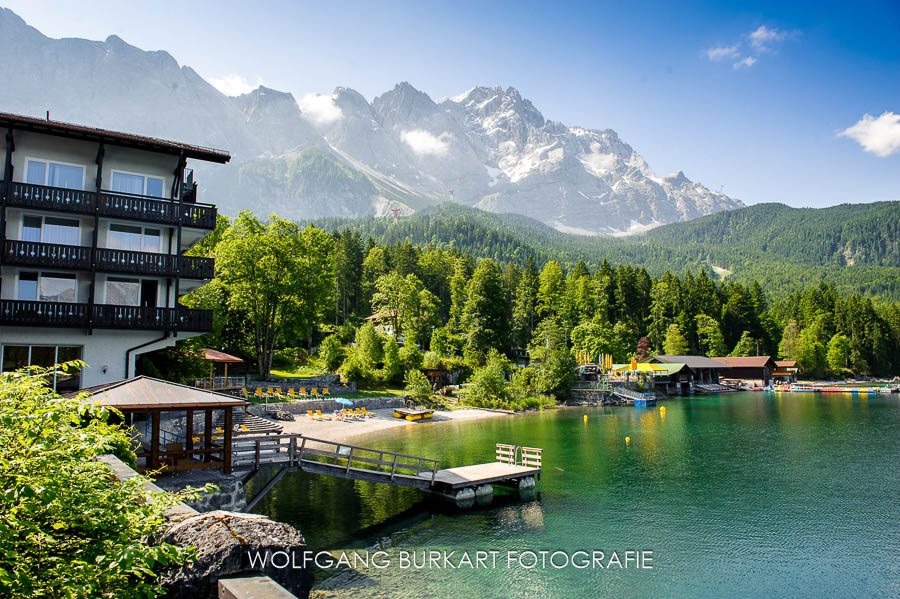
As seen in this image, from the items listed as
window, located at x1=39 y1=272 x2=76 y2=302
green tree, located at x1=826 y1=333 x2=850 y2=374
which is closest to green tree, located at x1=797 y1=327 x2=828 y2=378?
green tree, located at x1=826 y1=333 x2=850 y2=374

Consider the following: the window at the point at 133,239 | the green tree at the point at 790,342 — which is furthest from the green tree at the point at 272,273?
the green tree at the point at 790,342

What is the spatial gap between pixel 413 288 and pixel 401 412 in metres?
34.2

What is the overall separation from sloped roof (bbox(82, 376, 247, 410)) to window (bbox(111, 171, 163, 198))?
12239 millimetres

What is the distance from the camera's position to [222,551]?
656cm

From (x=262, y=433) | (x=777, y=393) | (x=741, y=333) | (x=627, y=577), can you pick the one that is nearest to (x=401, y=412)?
(x=262, y=433)

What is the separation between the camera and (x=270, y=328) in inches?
2052

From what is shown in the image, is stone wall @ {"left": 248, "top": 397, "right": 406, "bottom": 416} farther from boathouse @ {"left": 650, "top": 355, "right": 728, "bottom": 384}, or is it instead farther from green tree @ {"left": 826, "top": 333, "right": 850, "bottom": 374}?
green tree @ {"left": 826, "top": 333, "right": 850, "bottom": 374}

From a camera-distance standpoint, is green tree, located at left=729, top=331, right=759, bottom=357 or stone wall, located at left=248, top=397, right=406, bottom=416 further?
green tree, located at left=729, top=331, right=759, bottom=357

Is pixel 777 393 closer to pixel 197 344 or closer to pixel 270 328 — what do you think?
pixel 270 328

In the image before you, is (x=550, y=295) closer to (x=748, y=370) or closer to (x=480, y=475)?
(x=748, y=370)

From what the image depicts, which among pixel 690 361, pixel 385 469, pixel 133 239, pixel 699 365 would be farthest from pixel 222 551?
pixel 699 365

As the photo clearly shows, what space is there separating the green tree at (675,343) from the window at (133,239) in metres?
96.9

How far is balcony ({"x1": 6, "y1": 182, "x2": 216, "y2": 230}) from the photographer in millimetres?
23156

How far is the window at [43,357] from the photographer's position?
74.9ft
